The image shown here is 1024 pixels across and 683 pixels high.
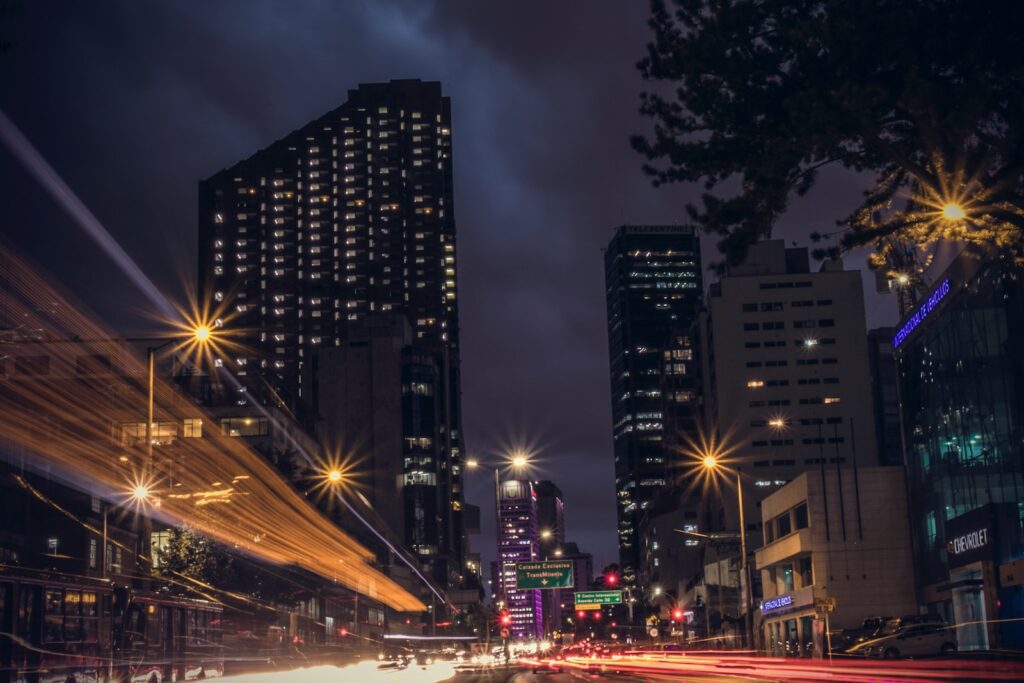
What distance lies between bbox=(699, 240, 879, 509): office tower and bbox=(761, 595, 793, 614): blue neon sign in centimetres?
8220

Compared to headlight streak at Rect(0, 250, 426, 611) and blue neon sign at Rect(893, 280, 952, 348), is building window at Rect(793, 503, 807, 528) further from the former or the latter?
headlight streak at Rect(0, 250, 426, 611)

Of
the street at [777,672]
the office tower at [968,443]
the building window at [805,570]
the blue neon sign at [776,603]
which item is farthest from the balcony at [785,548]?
the street at [777,672]

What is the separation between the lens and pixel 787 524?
83.9 metres

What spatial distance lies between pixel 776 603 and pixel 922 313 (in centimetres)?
2710

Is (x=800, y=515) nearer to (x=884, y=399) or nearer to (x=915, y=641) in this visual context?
(x=915, y=641)

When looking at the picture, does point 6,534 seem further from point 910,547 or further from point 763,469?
point 763,469

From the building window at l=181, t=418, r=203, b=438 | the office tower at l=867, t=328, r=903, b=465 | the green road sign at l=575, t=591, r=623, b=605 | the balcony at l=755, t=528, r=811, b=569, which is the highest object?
the office tower at l=867, t=328, r=903, b=465

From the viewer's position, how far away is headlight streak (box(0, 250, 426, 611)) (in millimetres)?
73875

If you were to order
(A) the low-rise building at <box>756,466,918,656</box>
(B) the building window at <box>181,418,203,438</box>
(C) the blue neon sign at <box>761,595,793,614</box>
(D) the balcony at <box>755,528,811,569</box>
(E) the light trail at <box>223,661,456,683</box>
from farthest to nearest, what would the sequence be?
1. (B) the building window at <box>181,418,203,438</box>
2. (C) the blue neon sign at <box>761,595,793,614</box>
3. (D) the balcony at <box>755,528,811,569</box>
4. (A) the low-rise building at <box>756,466,918,656</box>
5. (E) the light trail at <box>223,661,456,683</box>

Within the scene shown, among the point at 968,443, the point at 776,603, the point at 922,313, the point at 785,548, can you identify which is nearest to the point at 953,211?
the point at 968,443

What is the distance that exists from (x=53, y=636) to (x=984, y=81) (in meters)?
21.4

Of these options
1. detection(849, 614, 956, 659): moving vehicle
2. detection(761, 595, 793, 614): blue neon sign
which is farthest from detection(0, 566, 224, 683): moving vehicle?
detection(761, 595, 793, 614): blue neon sign

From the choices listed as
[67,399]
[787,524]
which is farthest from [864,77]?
[67,399]

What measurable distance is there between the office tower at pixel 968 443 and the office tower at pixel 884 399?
314 ft
